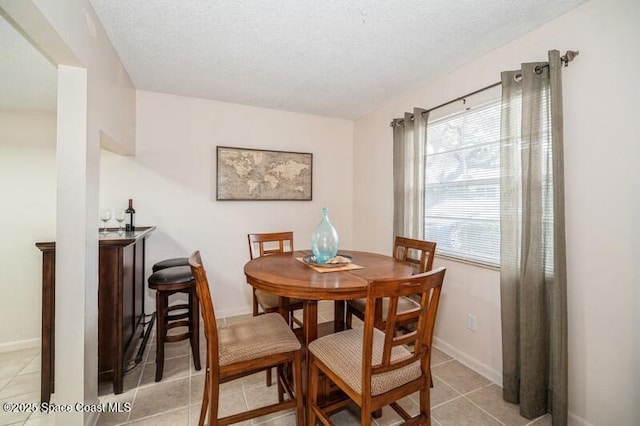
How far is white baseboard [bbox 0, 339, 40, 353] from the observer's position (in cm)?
248

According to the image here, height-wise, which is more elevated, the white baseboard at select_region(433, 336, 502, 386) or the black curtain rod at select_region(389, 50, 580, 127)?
the black curtain rod at select_region(389, 50, 580, 127)

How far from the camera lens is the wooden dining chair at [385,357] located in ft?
3.65

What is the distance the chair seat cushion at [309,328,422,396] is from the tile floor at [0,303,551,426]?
596 mm

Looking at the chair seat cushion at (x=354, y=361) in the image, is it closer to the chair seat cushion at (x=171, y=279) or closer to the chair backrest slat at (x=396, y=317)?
the chair backrest slat at (x=396, y=317)


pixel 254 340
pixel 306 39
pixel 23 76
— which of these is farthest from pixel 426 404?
pixel 23 76

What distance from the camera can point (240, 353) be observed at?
1400 mm

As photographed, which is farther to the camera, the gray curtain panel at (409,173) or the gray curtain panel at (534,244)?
the gray curtain panel at (409,173)

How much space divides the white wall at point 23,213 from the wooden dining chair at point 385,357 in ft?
9.47

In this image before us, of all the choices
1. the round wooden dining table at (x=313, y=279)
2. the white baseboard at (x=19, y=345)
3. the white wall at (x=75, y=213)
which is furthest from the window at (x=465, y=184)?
the white baseboard at (x=19, y=345)

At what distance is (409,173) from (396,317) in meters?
1.95

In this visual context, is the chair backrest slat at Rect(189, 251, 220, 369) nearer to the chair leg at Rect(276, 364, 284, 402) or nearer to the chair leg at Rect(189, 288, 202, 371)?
the chair leg at Rect(276, 364, 284, 402)

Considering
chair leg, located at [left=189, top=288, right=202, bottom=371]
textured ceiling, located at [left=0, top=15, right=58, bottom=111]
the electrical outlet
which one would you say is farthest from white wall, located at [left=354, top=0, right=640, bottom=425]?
textured ceiling, located at [left=0, top=15, right=58, bottom=111]

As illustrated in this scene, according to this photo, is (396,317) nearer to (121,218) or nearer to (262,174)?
(121,218)

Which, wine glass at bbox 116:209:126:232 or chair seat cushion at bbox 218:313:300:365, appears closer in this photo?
chair seat cushion at bbox 218:313:300:365
